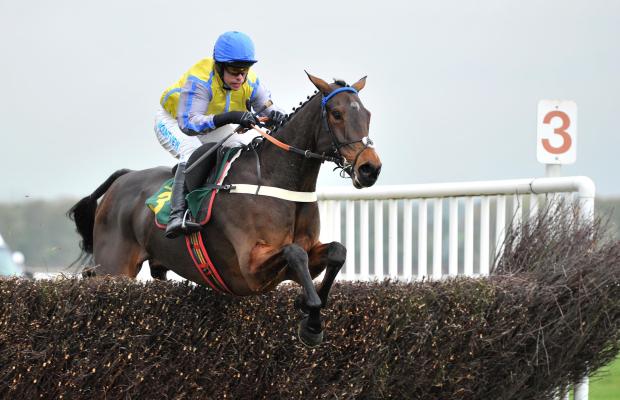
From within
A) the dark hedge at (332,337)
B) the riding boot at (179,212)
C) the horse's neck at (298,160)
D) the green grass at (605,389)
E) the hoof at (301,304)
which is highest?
the horse's neck at (298,160)

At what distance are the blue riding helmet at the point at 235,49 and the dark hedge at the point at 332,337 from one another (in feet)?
4.16

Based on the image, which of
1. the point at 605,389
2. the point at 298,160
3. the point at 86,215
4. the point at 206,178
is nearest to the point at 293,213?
the point at 298,160

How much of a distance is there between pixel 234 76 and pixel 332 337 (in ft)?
5.11

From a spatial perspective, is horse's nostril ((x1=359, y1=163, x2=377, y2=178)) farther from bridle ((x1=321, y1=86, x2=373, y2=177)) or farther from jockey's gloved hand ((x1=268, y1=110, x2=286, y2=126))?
jockey's gloved hand ((x1=268, y1=110, x2=286, y2=126))

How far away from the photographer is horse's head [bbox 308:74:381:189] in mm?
4883

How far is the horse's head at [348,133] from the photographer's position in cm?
488

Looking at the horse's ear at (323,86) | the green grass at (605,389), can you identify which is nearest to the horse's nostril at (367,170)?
the horse's ear at (323,86)

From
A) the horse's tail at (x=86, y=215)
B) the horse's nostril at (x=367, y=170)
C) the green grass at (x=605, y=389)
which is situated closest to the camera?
the horse's nostril at (x=367, y=170)

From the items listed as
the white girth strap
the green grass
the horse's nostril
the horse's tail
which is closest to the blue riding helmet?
the white girth strap

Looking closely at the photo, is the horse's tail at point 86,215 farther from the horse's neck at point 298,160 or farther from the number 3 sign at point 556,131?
the number 3 sign at point 556,131

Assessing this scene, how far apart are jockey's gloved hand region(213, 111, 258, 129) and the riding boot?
49 cm

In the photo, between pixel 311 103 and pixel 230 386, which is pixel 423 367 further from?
pixel 311 103

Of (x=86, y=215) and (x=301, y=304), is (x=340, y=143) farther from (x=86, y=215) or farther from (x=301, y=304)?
(x=86, y=215)

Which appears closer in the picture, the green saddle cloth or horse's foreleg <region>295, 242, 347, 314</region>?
horse's foreleg <region>295, 242, 347, 314</region>
